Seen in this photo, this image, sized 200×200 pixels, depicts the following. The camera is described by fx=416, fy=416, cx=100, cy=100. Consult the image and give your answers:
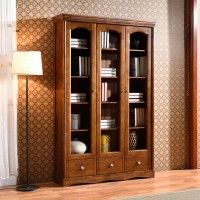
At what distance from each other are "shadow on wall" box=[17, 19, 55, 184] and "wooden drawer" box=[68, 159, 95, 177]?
366mm

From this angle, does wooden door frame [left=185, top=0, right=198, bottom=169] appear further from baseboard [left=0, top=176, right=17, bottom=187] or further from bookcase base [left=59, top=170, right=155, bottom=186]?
baseboard [left=0, top=176, right=17, bottom=187]

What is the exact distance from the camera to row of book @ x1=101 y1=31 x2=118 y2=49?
16.8 feet

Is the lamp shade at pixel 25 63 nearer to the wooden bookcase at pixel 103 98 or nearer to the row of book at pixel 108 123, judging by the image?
the wooden bookcase at pixel 103 98

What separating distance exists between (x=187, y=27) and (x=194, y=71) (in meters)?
0.63

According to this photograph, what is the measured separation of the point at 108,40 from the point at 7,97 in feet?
4.65

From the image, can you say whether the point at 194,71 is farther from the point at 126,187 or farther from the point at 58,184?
the point at 58,184

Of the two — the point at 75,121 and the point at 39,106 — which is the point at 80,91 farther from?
the point at 39,106

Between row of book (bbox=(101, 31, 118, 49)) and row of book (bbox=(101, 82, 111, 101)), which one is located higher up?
row of book (bbox=(101, 31, 118, 49))

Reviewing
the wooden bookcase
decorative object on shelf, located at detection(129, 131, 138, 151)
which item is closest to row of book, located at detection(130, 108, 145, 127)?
the wooden bookcase

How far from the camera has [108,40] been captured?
5.16 metres

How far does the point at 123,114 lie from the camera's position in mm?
5199

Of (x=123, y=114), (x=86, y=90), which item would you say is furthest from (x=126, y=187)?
(x=86, y=90)

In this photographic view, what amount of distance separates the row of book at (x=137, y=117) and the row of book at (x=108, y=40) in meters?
0.86

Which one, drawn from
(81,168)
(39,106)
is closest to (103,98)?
(39,106)
